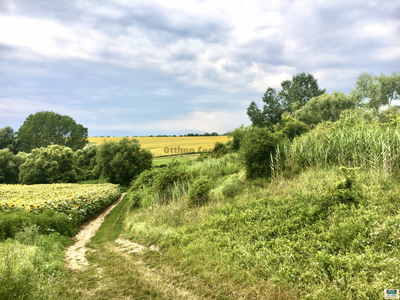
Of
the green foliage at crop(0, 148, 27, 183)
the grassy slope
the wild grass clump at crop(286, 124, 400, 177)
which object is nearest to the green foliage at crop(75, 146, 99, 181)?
the green foliage at crop(0, 148, 27, 183)

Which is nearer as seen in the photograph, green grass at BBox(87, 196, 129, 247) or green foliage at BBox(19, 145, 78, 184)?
green grass at BBox(87, 196, 129, 247)

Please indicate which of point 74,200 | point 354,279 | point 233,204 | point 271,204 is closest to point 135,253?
point 233,204

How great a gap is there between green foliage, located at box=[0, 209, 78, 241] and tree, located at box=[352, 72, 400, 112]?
4874 centimetres

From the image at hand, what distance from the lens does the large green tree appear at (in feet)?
182

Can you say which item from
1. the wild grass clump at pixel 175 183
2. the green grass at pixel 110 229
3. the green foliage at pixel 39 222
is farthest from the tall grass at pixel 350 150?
the green foliage at pixel 39 222

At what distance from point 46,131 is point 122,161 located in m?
32.1

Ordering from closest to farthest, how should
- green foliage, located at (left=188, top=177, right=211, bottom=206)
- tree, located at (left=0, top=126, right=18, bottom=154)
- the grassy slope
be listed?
1. the grassy slope
2. green foliage, located at (left=188, top=177, right=211, bottom=206)
3. tree, located at (left=0, top=126, right=18, bottom=154)

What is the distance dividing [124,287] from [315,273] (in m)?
4.42

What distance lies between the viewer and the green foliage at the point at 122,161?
37.1m

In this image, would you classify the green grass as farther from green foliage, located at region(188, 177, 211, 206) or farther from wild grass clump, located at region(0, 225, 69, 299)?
wild grass clump, located at region(0, 225, 69, 299)

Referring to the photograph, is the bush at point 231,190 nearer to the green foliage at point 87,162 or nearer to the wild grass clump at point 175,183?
the wild grass clump at point 175,183

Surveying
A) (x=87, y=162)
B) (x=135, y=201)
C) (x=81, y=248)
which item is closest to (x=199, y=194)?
(x=81, y=248)

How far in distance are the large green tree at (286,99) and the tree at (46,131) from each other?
4757 cm

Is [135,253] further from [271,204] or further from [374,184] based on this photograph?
[374,184]
